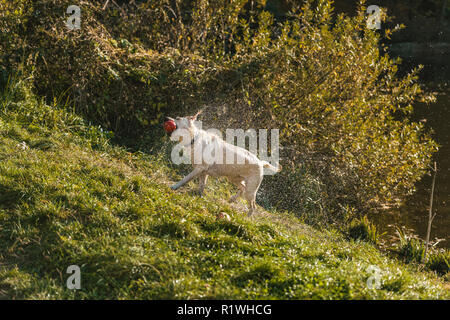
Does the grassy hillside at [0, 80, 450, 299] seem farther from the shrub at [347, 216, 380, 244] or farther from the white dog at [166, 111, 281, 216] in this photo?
the shrub at [347, 216, 380, 244]

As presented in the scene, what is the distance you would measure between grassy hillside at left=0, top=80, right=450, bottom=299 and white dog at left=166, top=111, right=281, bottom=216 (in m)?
0.39

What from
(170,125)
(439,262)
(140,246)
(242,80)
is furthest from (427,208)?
(140,246)

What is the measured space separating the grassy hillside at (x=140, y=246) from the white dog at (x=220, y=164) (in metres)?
0.39

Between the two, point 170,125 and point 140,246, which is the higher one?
point 170,125

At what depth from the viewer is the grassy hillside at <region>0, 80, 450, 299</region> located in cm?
431

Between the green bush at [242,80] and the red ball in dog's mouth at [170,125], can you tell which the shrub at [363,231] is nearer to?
the green bush at [242,80]

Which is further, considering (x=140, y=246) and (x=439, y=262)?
(x=439, y=262)

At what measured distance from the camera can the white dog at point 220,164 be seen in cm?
636

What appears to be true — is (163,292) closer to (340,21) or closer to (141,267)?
(141,267)

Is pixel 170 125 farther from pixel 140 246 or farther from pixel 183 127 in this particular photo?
pixel 140 246

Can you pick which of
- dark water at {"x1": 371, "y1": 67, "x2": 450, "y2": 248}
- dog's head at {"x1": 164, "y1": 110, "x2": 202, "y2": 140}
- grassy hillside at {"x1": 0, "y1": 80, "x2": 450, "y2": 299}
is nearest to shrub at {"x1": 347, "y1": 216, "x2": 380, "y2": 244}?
dark water at {"x1": 371, "y1": 67, "x2": 450, "y2": 248}

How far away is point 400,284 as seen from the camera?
15.5ft

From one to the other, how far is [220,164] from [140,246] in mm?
2074

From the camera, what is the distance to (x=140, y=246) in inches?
188
